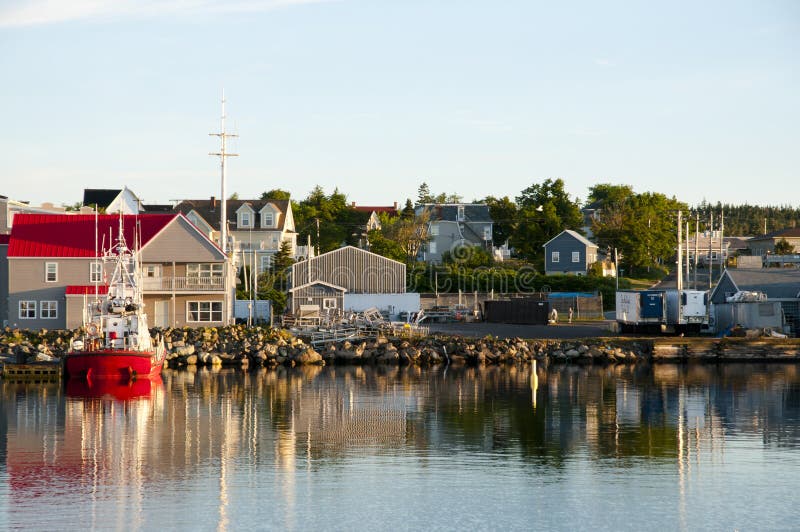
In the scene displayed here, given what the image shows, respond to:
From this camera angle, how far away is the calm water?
74.1 ft

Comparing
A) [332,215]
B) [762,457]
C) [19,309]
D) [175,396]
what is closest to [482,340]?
[175,396]

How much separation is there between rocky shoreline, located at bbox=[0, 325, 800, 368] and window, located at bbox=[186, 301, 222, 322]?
20.4ft

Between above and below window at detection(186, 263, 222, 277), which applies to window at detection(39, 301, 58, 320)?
below

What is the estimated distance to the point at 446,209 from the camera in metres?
125

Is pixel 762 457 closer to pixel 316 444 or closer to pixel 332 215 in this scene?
pixel 316 444

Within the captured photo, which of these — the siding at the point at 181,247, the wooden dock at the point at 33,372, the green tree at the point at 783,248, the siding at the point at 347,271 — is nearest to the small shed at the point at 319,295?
the siding at the point at 347,271

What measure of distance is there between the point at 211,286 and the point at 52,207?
41.3m

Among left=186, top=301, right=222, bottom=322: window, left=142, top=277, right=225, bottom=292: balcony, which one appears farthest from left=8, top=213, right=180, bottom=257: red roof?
left=186, top=301, right=222, bottom=322: window

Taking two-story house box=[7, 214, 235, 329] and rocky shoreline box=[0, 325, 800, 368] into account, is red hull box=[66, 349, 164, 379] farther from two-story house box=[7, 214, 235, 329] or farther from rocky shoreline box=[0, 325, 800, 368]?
two-story house box=[7, 214, 235, 329]

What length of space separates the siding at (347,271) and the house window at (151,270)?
11277mm

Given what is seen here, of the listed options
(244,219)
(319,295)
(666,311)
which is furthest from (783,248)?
(319,295)

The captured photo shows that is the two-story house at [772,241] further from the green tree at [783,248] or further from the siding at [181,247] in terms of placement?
the siding at [181,247]

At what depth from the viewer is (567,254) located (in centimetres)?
10738

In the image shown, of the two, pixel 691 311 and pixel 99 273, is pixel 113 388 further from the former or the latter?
pixel 691 311
